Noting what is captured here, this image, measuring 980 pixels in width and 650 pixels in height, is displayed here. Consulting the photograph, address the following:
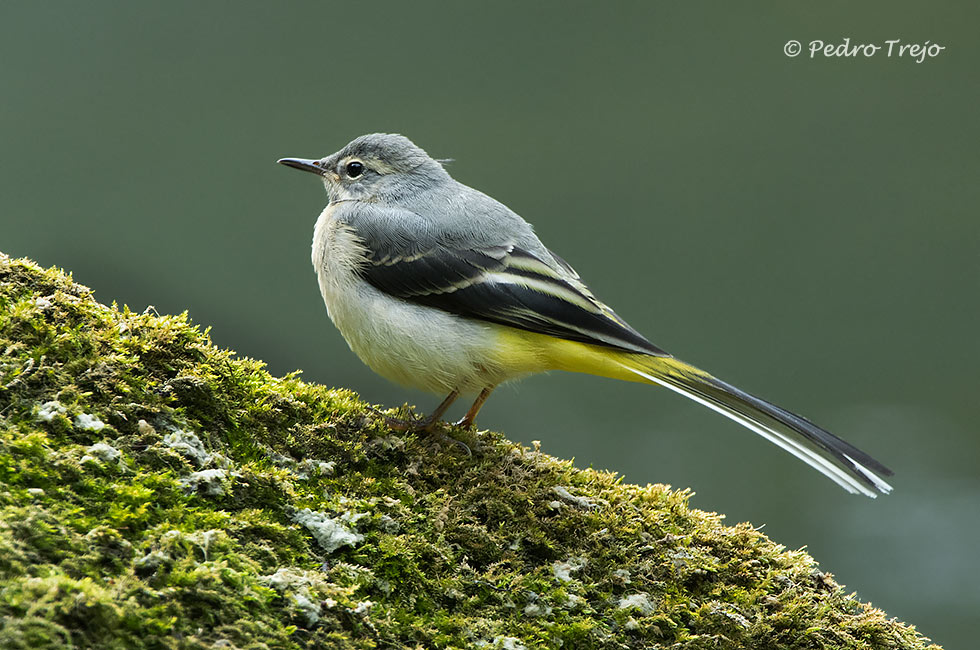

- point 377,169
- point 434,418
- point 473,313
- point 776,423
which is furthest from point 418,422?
point 377,169

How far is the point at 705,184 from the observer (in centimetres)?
1007

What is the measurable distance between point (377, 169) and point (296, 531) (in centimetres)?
361

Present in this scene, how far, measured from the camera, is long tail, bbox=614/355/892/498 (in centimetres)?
412

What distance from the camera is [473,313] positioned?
511cm

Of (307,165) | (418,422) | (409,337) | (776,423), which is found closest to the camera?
(776,423)

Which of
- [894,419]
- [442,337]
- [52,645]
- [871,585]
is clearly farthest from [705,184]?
[52,645]

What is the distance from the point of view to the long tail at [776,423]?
4125mm

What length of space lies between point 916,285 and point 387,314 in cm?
686

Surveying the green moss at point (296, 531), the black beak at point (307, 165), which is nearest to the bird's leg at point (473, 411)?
the green moss at point (296, 531)

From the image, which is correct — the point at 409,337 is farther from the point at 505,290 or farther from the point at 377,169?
the point at 377,169

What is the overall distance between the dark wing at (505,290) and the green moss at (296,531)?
28.4 inches

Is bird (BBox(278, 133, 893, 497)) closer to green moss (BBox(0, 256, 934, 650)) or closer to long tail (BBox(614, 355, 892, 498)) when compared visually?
long tail (BBox(614, 355, 892, 498))

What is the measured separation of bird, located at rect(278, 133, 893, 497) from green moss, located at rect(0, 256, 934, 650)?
21.0 inches

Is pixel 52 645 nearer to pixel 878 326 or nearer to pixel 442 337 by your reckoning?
pixel 442 337
